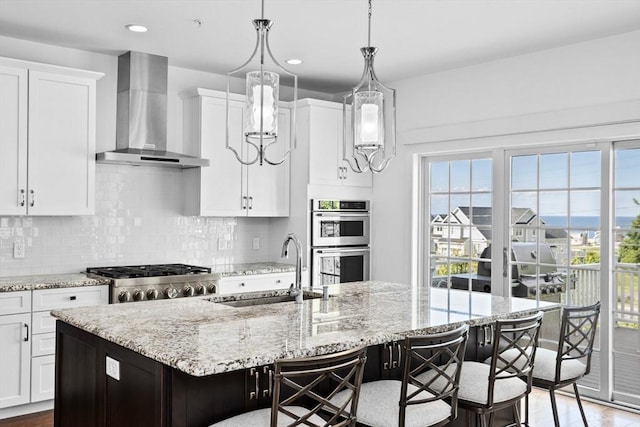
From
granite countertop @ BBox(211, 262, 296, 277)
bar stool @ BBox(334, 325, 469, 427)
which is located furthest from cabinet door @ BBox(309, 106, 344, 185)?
bar stool @ BBox(334, 325, 469, 427)

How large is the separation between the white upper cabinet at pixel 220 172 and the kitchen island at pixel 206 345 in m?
1.95

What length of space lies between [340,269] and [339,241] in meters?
0.27

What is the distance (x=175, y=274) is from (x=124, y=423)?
2.27 metres

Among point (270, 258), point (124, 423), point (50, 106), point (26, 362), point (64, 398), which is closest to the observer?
point (124, 423)

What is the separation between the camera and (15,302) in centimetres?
395

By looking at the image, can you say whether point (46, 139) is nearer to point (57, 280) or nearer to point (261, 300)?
point (57, 280)

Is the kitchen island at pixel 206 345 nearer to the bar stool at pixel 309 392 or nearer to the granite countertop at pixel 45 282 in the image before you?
the bar stool at pixel 309 392

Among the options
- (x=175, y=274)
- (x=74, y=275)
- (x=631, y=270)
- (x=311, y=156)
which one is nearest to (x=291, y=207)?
(x=311, y=156)

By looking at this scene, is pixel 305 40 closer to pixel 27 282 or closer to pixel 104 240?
pixel 104 240

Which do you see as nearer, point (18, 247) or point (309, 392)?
point (309, 392)

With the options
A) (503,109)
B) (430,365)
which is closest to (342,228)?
(503,109)

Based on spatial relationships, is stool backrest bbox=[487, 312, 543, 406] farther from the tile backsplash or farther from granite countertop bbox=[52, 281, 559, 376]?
the tile backsplash

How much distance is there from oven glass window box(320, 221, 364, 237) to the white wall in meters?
0.21

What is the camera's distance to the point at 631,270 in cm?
427
